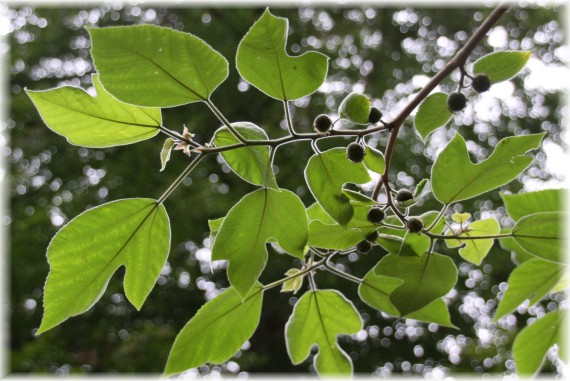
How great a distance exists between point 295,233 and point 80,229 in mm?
331

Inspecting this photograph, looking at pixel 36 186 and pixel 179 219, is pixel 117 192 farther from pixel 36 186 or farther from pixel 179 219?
pixel 36 186

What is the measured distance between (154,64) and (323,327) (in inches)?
23.0

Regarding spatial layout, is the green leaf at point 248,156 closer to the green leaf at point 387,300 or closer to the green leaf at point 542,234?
the green leaf at point 387,300

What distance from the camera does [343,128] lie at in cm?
95

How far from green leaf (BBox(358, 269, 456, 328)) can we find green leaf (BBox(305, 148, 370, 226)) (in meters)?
0.23

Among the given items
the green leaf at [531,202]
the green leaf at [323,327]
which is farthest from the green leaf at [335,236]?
the green leaf at [531,202]

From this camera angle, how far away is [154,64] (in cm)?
87

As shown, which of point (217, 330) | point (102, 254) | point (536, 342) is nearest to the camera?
point (102, 254)

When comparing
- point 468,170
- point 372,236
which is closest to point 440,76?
point 468,170

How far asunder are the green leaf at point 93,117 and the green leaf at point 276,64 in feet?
0.62

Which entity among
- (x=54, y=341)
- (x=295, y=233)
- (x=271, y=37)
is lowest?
(x=54, y=341)

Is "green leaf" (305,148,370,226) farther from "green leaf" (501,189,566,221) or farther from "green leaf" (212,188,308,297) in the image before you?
"green leaf" (501,189,566,221)

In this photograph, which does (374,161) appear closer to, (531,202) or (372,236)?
(372,236)

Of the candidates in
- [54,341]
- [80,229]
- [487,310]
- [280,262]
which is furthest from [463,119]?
[80,229]
